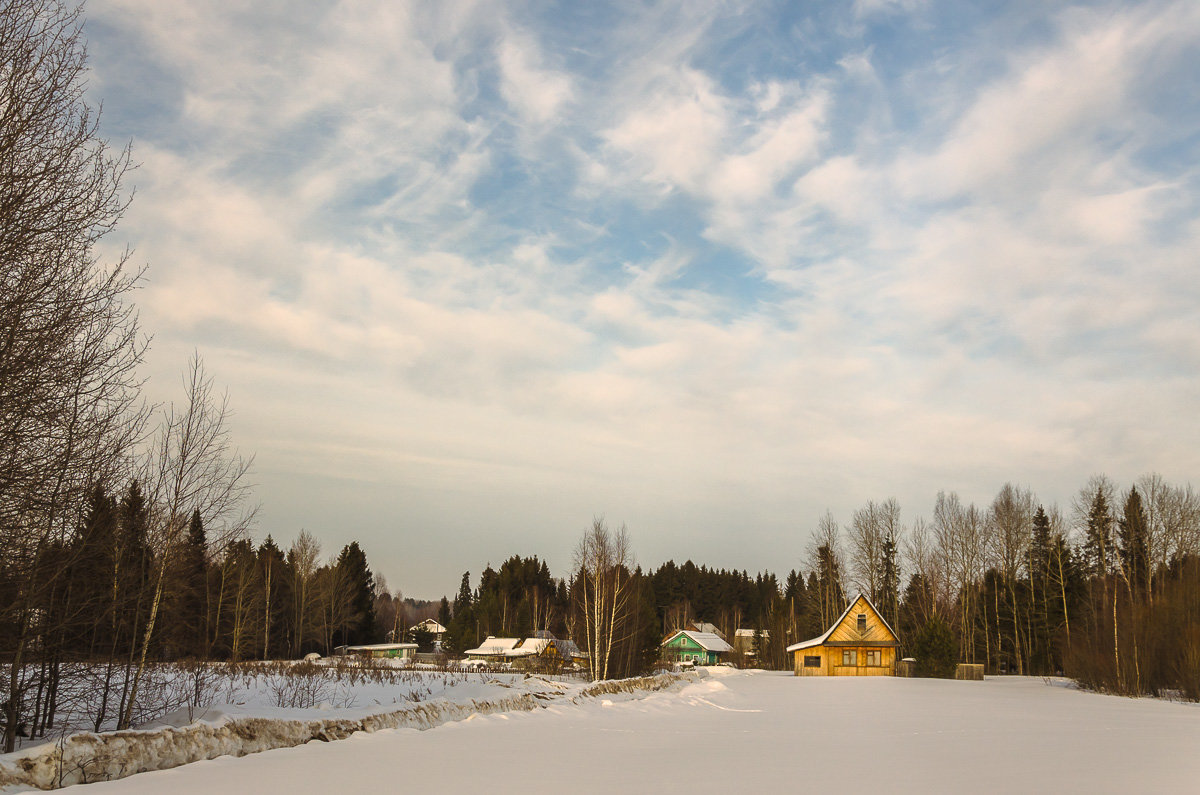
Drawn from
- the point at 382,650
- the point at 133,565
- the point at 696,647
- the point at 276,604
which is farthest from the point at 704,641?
the point at 133,565

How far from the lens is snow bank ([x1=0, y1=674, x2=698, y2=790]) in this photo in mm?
7297

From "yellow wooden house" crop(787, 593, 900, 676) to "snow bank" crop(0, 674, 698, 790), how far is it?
44895mm

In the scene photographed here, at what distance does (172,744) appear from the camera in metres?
8.66

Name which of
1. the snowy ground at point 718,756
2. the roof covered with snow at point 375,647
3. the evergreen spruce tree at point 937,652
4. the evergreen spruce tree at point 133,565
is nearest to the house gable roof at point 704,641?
the roof covered with snow at point 375,647

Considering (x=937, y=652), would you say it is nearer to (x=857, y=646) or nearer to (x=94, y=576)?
(x=857, y=646)

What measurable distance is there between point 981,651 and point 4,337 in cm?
6634

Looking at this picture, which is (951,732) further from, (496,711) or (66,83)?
(66,83)

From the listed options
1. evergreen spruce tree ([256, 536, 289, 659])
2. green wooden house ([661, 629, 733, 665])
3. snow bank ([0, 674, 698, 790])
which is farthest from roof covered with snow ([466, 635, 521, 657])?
snow bank ([0, 674, 698, 790])

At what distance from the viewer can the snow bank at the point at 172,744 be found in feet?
23.9

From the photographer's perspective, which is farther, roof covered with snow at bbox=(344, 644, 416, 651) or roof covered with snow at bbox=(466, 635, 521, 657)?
roof covered with snow at bbox=(344, 644, 416, 651)

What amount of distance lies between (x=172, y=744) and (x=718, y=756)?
6905 millimetres

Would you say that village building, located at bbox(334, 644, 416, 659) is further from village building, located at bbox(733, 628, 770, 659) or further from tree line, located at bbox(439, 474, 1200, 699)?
village building, located at bbox(733, 628, 770, 659)

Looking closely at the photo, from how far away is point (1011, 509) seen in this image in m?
62.5

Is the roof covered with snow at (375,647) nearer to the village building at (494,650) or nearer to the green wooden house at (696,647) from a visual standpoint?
the village building at (494,650)
